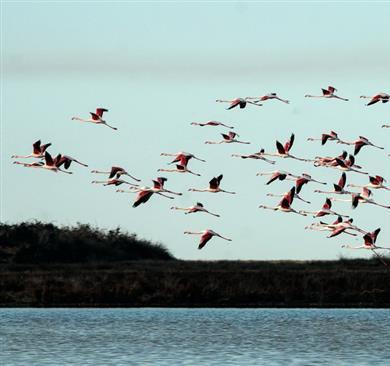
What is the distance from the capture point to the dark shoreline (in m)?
73.4

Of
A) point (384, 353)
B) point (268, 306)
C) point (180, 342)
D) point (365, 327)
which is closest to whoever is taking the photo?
point (384, 353)

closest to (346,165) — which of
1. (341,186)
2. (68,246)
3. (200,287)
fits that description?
(341,186)

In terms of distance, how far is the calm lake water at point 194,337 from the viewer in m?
52.1

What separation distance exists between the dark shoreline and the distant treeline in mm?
11449

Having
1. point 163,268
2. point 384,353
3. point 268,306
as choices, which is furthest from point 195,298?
point 384,353

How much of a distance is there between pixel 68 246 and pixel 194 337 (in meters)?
30.6

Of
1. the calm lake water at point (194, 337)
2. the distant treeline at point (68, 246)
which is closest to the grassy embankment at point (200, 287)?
the calm lake water at point (194, 337)

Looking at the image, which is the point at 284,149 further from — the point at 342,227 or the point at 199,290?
the point at 199,290

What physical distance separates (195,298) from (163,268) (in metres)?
9.25

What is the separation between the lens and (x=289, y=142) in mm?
59875

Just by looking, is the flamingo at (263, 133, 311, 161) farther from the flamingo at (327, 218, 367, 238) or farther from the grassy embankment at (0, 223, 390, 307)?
the grassy embankment at (0, 223, 390, 307)

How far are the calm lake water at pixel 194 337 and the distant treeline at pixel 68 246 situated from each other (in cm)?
1677

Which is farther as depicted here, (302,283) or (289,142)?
(302,283)

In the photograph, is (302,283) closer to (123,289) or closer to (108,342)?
(123,289)
